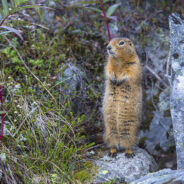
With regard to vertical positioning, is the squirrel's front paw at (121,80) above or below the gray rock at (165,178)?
above

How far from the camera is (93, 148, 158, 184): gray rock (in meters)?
4.01

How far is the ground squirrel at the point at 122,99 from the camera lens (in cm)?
436

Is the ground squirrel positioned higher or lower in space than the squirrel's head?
lower

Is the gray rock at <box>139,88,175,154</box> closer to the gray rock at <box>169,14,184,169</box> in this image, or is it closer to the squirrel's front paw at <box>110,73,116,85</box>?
the squirrel's front paw at <box>110,73,116,85</box>

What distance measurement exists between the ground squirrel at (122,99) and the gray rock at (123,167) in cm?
12

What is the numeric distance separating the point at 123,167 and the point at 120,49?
1770 millimetres

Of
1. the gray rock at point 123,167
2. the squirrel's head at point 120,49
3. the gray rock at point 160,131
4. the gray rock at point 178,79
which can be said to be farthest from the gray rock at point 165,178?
the gray rock at point 160,131

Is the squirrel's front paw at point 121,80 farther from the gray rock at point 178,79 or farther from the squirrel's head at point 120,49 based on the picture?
the gray rock at point 178,79

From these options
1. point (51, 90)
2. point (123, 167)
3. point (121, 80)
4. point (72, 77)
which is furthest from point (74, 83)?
point (123, 167)

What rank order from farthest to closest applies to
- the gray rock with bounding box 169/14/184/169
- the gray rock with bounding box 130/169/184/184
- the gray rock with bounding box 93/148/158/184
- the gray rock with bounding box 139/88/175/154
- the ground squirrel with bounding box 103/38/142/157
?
the gray rock with bounding box 139/88/175/154 → the ground squirrel with bounding box 103/38/142/157 → the gray rock with bounding box 93/148/158/184 → the gray rock with bounding box 169/14/184/169 → the gray rock with bounding box 130/169/184/184

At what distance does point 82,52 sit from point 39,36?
0.87 m

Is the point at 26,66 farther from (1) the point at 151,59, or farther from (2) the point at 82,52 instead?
(1) the point at 151,59

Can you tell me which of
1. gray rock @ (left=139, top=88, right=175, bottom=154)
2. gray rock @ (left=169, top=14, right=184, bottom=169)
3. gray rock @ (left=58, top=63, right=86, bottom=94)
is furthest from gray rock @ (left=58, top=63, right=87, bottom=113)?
gray rock @ (left=169, top=14, right=184, bottom=169)

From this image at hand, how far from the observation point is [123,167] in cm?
421
